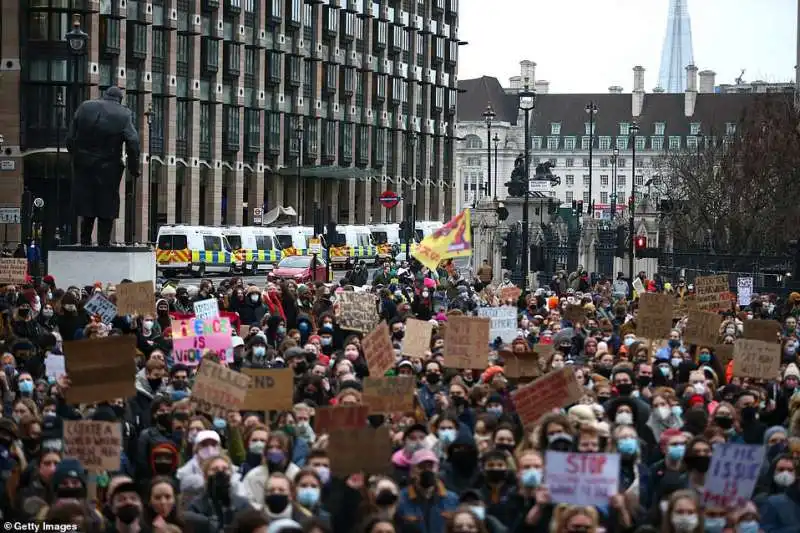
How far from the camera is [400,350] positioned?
20672 mm

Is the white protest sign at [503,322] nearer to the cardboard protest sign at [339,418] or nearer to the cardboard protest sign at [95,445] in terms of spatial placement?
the cardboard protest sign at [339,418]

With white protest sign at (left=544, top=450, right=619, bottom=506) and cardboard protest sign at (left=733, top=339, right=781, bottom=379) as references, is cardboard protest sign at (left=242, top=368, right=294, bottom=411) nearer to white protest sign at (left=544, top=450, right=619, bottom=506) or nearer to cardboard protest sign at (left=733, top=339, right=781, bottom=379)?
white protest sign at (left=544, top=450, right=619, bottom=506)

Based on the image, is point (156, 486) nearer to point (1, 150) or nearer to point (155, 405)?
point (155, 405)

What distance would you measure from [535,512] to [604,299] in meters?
22.2

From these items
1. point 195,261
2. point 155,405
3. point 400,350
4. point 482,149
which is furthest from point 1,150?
point 482,149

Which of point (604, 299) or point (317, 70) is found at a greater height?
point (317, 70)

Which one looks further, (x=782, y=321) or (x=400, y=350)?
(x=782, y=321)

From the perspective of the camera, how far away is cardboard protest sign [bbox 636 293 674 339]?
73.0 feet

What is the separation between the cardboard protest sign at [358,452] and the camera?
11.7m

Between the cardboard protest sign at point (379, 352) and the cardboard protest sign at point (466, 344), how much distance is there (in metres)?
0.61

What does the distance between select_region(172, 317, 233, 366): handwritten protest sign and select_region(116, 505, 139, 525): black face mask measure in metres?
7.81

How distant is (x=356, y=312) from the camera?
77.4 feet

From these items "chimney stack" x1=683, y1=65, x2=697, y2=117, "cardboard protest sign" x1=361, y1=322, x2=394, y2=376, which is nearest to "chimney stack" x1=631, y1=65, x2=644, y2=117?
"chimney stack" x1=683, y1=65, x2=697, y2=117

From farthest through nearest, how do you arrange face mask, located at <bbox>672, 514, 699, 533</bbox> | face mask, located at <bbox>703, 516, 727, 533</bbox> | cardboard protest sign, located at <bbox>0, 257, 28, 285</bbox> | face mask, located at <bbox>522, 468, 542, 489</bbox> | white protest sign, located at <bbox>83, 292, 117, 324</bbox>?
1. cardboard protest sign, located at <bbox>0, 257, 28, 285</bbox>
2. white protest sign, located at <bbox>83, 292, 117, 324</bbox>
3. face mask, located at <bbox>522, 468, 542, 489</bbox>
4. face mask, located at <bbox>703, 516, 727, 533</bbox>
5. face mask, located at <bbox>672, 514, 699, 533</bbox>
